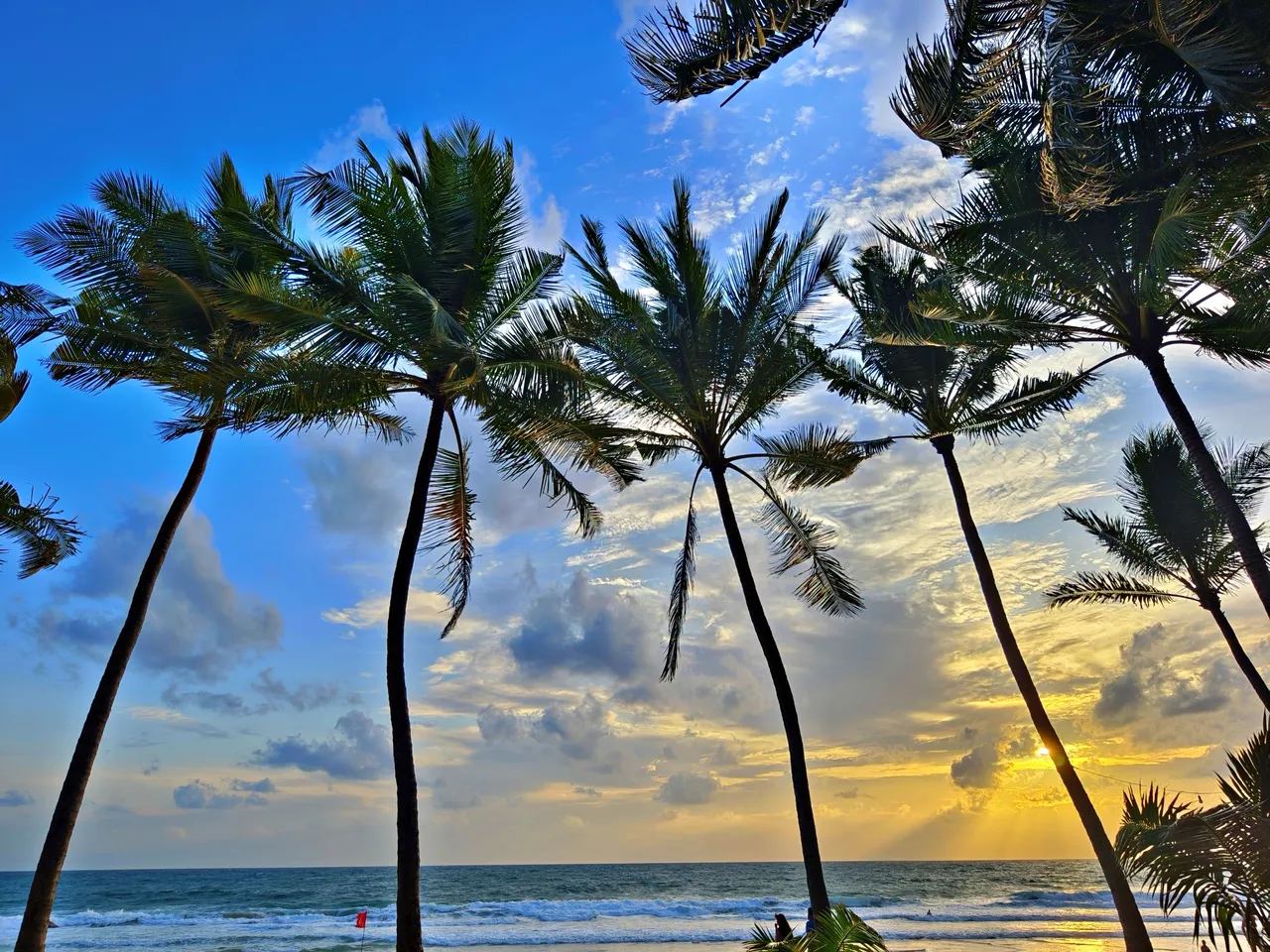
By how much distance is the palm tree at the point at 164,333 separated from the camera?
1044 cm

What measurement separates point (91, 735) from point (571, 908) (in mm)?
32039

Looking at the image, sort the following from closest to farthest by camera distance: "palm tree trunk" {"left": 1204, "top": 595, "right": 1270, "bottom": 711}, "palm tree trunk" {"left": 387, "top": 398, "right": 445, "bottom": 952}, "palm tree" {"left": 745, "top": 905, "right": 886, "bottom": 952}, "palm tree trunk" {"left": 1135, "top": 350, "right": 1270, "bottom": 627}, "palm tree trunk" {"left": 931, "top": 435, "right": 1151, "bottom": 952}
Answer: "palm tree" {"left": 745, "top": 905, "right": 886, "bottom": 952} < "palm tree trunk" {"left": 1135, "top": 350, "right": 1270, "bottom": 627} < "palm tree trunk" {"left": 387, "top": 398, "right": 445, "bottom": 952} < "palm tree trunk" {"left": 931, "top": 435, "right": 1151, "bottom": 952} < "palm tree trunk" {"left": 1204, "top": 595, "right": 1270, "bottom": 711}

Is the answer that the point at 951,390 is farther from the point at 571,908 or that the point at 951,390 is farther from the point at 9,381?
the point at 571,908

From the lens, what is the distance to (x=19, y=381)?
1042 centimetres

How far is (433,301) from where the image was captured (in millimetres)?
10164

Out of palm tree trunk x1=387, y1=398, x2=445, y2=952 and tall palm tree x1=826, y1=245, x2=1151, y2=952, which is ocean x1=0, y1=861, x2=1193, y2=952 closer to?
tall palm tree x1=826, y1=245, x2=1151, y2=952

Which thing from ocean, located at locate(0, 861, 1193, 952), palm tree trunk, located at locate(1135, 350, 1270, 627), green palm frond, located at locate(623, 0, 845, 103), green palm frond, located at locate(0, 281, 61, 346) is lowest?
ocean, located at locate(0, 861, 1193, 952)

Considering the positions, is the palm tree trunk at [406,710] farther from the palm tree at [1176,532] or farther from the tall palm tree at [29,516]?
the palm tree at [1176,532]

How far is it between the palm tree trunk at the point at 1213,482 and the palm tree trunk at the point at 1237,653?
8384 millimetres

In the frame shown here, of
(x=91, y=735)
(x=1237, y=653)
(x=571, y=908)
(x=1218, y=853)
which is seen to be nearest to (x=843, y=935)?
(x=1218, y=853)

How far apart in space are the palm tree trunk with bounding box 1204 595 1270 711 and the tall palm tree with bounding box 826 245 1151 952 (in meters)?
5.95

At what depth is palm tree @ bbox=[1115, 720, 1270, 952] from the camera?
14.5 ft

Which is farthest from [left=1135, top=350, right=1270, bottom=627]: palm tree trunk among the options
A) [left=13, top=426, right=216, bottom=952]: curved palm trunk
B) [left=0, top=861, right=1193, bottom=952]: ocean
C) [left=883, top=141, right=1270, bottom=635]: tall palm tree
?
[left=0, top=861, right=1193, bottom=952]: ocean

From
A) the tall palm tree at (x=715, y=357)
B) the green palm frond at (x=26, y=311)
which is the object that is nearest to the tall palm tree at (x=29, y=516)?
the green palm frond at (x=26, y=311)
